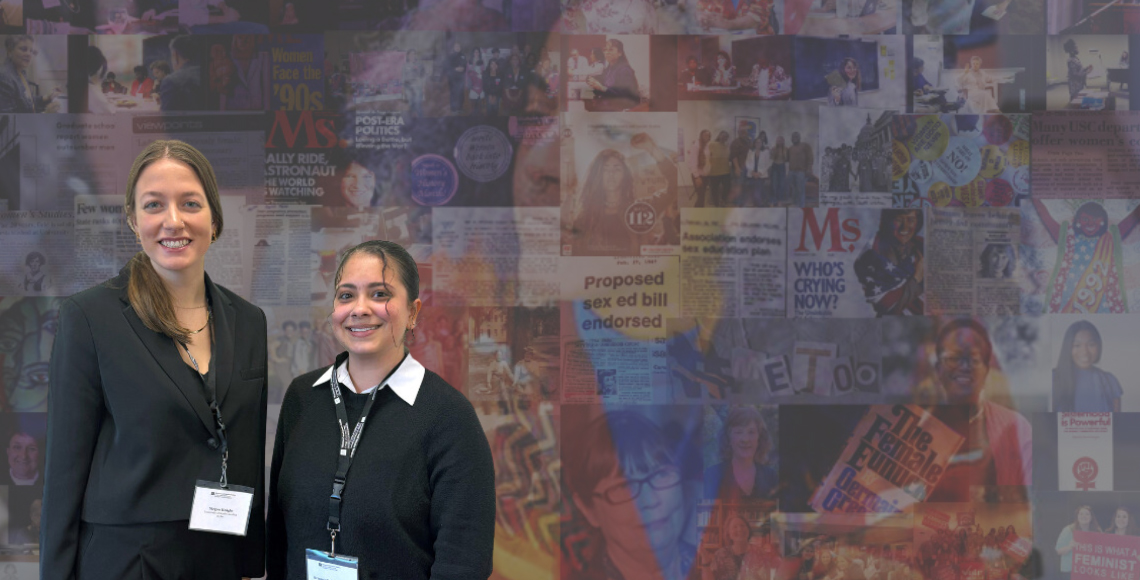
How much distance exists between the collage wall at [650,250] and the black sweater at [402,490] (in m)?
1.39

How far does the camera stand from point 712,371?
3.03 meters

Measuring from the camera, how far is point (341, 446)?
161 centimetres

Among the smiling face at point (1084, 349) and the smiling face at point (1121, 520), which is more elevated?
the smiling face at point (1084, 349)

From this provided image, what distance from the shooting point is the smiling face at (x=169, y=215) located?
168 cm

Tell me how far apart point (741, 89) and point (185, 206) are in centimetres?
204

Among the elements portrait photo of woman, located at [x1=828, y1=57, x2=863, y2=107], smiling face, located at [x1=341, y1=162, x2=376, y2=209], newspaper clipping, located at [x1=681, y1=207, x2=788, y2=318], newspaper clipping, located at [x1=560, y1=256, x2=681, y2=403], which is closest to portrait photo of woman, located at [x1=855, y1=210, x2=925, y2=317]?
newspaper clipping, located at [x1=681, y1=207, x2=788, y2=318]

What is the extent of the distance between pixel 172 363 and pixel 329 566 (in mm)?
531

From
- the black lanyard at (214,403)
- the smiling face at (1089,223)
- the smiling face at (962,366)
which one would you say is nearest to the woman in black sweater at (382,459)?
the black lanyard at (214,403)

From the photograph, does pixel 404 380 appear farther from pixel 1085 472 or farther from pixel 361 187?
pixel 1085 472

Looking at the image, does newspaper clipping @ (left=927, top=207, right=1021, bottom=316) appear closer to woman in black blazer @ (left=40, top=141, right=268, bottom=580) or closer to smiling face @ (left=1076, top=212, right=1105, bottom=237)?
smiling face @ (left=1076, top=212, right=1105, bottom=237)

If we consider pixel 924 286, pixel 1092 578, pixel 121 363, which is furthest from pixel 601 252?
pixel 1092 578

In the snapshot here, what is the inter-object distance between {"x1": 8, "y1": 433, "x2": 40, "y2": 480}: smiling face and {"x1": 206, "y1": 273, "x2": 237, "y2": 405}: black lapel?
172 cm

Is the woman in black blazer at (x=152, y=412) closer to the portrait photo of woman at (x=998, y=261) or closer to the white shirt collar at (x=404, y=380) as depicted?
the white shirt collar at (x=404, y=380)

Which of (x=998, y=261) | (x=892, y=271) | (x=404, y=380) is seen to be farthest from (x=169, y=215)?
(x=998, y=261)
